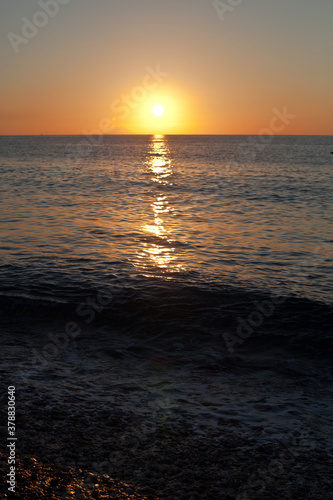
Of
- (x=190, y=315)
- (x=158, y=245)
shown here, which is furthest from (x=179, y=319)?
(x=158, y=245)

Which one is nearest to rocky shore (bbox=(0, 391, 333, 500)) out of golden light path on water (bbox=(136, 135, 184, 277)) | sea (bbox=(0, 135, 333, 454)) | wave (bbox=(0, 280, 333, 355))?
sea (bbox=(0, 135, 333, 454))

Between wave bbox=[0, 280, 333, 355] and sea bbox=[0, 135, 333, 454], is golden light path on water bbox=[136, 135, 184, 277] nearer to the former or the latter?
sea bbox=[0, 135, 333, 454]

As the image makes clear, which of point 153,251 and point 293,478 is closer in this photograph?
point 293,478

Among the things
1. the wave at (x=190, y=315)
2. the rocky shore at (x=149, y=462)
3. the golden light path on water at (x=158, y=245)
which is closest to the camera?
the rocky shore at (x=149, y=462)

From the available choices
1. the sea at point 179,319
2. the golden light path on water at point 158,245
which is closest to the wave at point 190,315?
the sea at point 179,319

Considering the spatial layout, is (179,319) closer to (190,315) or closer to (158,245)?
(190,315)

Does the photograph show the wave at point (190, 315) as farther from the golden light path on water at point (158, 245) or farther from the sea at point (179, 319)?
the golden light path on water at point (158, 245)

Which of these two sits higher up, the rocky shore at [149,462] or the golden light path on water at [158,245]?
the golden light path on water at [158,245]

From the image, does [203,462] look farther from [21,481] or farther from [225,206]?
[225,206]

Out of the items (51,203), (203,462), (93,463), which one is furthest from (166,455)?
(51,203)

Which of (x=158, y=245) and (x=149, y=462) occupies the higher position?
(x=158, y=245)

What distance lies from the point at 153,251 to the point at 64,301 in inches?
250

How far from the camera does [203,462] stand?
5.86 m

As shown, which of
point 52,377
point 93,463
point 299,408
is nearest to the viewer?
point 93,463
